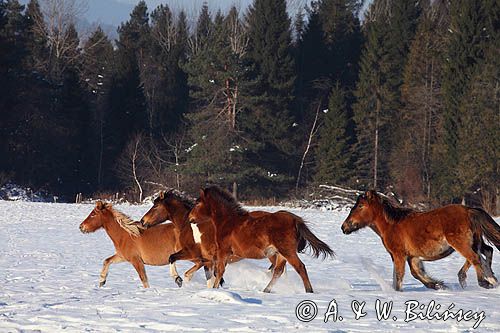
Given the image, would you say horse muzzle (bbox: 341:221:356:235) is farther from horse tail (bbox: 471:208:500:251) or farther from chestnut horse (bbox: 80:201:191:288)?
chestnut horse (bbox: 80:201:191:288)

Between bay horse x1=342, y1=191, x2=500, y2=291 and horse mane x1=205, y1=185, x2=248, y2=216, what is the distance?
1926 millimetres

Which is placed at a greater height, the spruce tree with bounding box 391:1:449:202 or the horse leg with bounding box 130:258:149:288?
the spruce tree with bounding box 391:1:449:202

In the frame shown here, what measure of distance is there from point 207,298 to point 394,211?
3553 mm

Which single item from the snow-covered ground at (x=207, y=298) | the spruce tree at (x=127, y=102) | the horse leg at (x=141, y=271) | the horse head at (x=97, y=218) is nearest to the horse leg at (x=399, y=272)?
the snow-covered ground at (x=207, y=298)

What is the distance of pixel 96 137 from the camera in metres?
53.5

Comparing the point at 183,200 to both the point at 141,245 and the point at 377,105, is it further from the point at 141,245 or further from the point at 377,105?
the point at 377,105

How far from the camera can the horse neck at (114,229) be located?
38.2ft

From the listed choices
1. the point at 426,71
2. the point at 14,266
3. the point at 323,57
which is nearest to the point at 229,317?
the point at 14,266

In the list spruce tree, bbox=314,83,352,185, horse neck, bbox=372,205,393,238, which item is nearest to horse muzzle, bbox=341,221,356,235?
horse neck, bbox=372,205,393,238

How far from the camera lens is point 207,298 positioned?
8.61 metres

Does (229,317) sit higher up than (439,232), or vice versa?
(439,232)

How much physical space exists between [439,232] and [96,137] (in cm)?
4578

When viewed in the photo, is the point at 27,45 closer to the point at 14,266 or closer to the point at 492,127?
the point at 492,127

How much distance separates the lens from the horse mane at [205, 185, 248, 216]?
10656 millimetres
